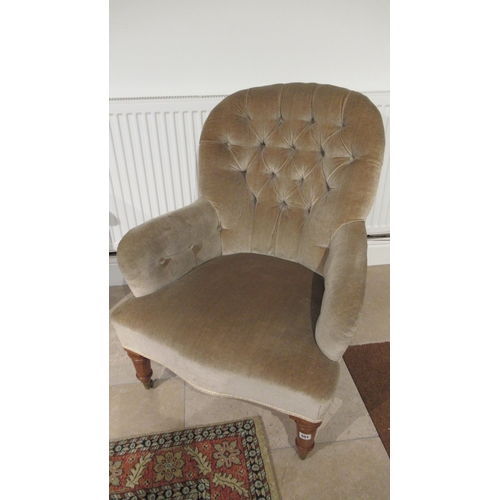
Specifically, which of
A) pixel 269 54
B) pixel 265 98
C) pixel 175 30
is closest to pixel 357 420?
pixel 265 98

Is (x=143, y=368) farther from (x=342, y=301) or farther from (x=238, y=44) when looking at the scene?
(x=238, y=44)

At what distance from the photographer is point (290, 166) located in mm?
1284

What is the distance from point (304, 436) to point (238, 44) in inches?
59.0

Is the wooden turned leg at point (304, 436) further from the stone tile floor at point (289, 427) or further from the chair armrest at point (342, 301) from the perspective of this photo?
the chair armrest at point (342, 301)

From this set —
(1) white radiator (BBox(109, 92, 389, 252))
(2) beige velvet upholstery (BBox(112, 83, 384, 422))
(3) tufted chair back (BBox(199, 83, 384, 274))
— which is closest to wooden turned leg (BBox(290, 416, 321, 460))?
(2) beige velvet upholstery (BBox(112, 83, 384, 422))

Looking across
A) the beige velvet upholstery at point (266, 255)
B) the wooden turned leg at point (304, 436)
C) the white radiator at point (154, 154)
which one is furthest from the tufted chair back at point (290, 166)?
the wooden turned leg at point (304, 436)

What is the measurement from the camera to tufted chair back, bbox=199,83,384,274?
1.14 meters

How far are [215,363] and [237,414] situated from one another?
424mm

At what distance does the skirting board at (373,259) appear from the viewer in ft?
6.41

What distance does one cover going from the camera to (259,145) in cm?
132

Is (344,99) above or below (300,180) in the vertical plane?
above

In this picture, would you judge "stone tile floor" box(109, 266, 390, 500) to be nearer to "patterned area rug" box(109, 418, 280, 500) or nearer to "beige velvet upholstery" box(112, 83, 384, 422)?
"patterned area rug" box(109, 418, 280, 500)

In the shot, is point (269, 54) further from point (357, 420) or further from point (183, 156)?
point (357, 420)

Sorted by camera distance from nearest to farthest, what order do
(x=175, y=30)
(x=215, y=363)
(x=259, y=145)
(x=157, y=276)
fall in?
(x=215, y=363) < (x=157, y=276) < (x=259, y=145) < (x=175, y=30)
